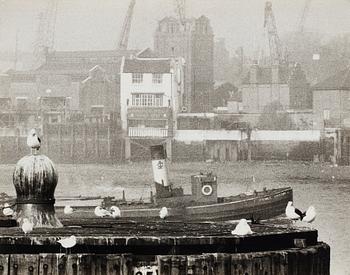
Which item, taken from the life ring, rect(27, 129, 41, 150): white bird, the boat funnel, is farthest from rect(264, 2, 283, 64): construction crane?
rect(27, 129, 41, 150): white bird

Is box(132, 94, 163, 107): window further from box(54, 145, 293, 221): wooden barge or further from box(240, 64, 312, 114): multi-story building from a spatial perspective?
box(54, 145, 293, 221): wooden barge

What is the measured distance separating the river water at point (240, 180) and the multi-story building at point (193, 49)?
10.5 metres

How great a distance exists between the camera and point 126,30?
8738 cm

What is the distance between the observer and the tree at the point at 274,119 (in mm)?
80562

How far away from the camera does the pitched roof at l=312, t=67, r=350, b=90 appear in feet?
272

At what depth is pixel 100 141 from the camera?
78.3 m

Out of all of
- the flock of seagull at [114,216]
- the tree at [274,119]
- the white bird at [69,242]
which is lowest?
the white bird at [69,242]

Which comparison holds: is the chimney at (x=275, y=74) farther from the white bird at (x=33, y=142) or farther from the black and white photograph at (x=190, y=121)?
the white bird at (x=33, y=142)

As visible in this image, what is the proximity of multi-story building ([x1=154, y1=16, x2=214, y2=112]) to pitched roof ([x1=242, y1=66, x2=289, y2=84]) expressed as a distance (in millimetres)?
3708

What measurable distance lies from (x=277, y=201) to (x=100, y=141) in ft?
126

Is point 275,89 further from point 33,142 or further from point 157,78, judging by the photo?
point 33,142

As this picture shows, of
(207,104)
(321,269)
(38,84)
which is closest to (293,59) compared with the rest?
(207,104)

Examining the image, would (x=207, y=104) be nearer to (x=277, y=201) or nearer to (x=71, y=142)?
(x=71, y=142)

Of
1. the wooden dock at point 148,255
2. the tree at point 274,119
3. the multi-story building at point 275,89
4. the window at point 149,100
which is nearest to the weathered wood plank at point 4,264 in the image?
the wooden dock at point 148,255
